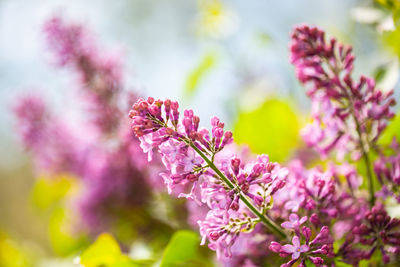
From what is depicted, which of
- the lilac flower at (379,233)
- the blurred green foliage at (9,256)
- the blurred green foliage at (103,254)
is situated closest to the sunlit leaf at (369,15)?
the lilac flower at (379,233)

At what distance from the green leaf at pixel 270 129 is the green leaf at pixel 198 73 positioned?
3.7 inches

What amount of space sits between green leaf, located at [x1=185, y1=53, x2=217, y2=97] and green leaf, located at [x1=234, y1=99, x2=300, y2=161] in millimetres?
94

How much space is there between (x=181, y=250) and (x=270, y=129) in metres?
0.29

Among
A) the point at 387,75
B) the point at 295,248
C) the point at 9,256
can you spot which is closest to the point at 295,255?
the point at 295,248

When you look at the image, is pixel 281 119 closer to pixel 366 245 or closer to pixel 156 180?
pixel 156 180

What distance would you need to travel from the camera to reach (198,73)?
71 cm

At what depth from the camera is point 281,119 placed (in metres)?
0.67

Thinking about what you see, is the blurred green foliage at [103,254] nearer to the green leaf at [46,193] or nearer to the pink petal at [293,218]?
the pink petal at [293,218]

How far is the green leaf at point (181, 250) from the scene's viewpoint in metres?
0.40

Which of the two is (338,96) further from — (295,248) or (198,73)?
(198,73)

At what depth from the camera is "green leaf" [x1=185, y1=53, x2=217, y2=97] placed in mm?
704

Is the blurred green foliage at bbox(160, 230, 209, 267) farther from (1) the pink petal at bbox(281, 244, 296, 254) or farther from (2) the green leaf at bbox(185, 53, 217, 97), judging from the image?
(2) the green leaf at bbox(185, 53, 217, 97)

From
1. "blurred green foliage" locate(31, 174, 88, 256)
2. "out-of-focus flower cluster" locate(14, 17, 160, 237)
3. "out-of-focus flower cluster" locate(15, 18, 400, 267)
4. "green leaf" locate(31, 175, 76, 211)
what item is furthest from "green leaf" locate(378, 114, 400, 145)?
"green leaf" locate(31, 175, 76, 211)

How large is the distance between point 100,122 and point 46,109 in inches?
7.1
